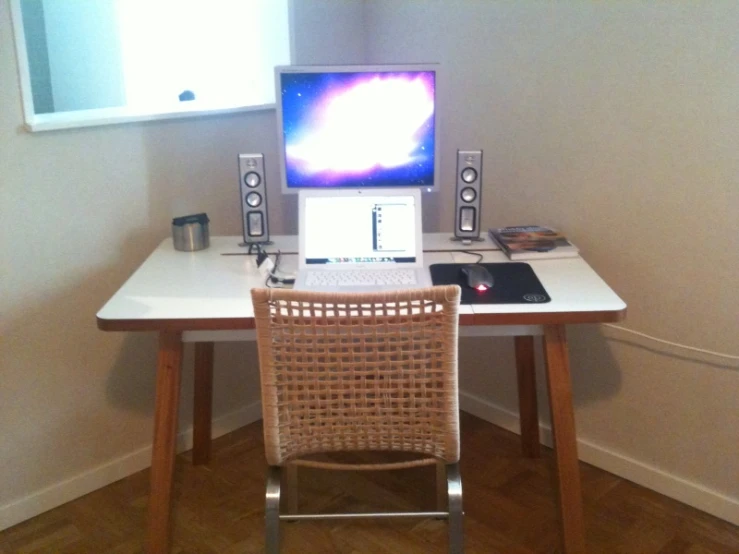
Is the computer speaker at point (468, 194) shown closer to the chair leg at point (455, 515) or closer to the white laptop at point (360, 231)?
the white laptop at point (360, 231)

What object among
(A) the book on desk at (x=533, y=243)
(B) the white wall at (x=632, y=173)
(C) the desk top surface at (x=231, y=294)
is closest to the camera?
(C) the desk top surface at (x=231, y=294)

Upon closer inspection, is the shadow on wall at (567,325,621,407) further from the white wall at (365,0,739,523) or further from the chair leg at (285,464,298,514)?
the chair leg at (285,464,298,514)

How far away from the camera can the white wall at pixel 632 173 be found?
187 centimetres

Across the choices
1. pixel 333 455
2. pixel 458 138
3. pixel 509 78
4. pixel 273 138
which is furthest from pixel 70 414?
pixel 509 78

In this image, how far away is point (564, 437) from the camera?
173cm

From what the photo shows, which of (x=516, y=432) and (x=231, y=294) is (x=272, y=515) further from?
(x=516, y=432)

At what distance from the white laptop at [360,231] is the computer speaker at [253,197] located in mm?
199

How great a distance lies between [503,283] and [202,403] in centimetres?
108

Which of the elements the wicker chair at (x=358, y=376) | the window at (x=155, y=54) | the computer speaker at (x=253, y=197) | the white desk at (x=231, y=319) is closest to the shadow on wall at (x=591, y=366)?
the white desk at (x=231, y=319)

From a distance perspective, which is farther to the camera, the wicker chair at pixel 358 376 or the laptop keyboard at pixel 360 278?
the laptop keyboard at pixel 360 278

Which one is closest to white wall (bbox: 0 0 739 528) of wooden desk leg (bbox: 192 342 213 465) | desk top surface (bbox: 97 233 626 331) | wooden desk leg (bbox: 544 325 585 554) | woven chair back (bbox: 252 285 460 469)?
wooden desk leg (bbox: 192 342 213 465)

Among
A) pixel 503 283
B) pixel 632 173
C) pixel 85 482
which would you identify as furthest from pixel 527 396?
pixel 85 482

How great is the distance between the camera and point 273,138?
243cm

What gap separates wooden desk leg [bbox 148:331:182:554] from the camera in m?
1.70
